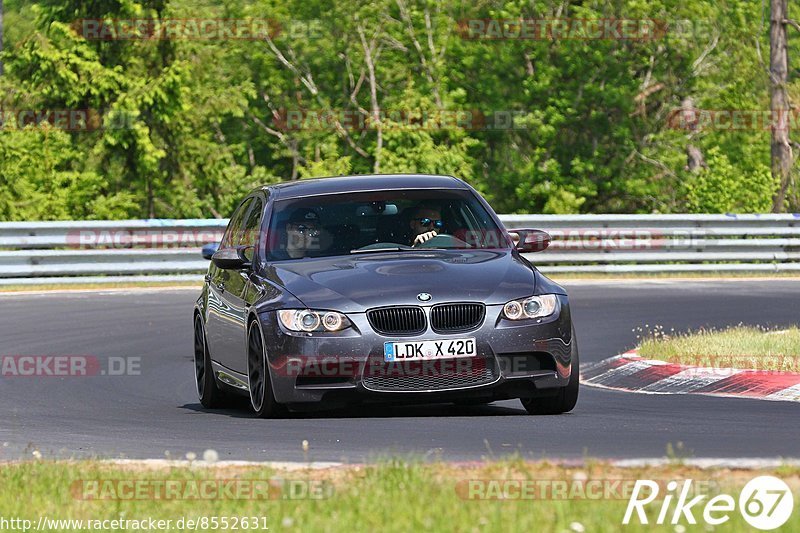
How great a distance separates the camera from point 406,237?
11180 millimetres

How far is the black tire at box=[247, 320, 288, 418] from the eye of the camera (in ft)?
33.6

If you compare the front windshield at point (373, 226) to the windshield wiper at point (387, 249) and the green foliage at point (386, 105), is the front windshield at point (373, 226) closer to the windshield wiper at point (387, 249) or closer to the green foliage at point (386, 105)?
the windshield wiper at point (387, 249)

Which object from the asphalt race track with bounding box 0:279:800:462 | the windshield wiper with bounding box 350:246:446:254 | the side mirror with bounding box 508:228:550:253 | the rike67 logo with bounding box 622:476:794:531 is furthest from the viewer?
the side mirror with bounding box 508:228:550:253

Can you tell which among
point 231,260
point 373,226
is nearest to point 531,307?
point 373,226

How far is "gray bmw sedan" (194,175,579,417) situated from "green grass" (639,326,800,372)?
8.43 feet

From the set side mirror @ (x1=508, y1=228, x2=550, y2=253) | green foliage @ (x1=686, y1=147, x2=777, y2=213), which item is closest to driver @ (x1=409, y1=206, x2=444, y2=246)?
side mirror @ (x1=508, y1=228, x2=550, y2=253)

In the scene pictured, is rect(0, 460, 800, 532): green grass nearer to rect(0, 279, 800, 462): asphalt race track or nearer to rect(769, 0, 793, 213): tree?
rect(0, 279, 800, 462): asphalt race track

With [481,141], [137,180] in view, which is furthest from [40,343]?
[481,141]

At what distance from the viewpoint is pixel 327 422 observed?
32.6ft

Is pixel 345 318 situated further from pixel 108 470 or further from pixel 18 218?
pixel 18 218

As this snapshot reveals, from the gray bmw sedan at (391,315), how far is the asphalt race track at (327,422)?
22 centimetres

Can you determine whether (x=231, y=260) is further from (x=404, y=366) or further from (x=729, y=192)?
(x=729, y=192)

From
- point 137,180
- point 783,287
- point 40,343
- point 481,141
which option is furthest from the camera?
point 481,141

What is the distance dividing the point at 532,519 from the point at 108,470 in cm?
252
